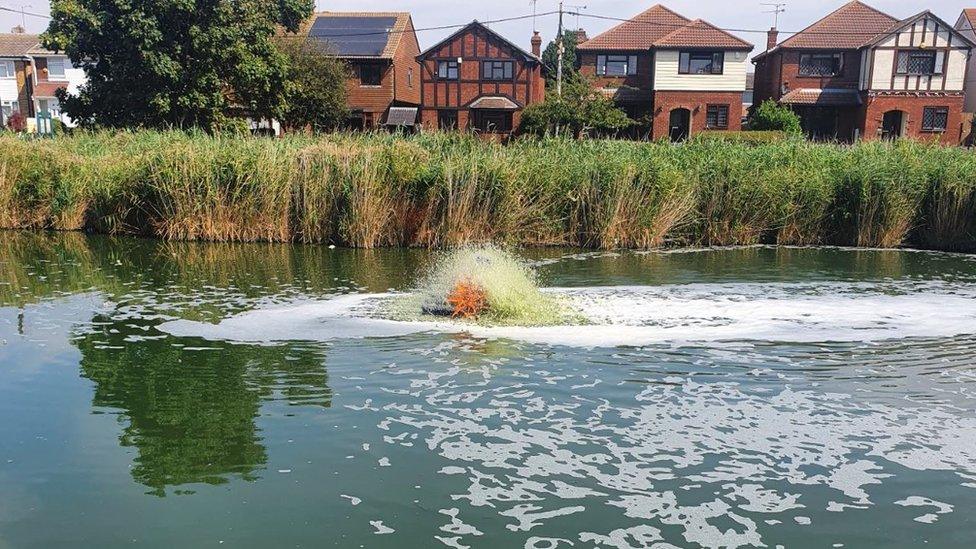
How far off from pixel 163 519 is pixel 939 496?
5.46 meters

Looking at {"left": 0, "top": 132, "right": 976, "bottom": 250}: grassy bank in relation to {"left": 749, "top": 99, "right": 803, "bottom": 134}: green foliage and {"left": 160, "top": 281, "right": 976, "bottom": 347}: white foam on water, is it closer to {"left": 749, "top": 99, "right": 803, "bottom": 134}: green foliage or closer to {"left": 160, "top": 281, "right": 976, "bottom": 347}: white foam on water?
{"left": 160, "top": 281, "right": 976, "bottom": 347}: white foam on water

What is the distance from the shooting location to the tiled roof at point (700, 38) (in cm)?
4538

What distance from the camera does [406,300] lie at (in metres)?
12.2

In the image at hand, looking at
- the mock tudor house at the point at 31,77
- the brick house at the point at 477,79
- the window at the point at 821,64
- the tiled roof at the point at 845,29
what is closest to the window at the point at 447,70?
the brick house at the point at 477,79

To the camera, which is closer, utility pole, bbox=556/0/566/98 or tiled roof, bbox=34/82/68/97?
utility pole, bbox=556/0/566/98

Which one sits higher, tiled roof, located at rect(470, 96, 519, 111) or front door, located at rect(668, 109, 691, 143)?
tiled roof, located at rect(470, 96, 519, 111)

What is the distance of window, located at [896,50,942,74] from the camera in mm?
45312

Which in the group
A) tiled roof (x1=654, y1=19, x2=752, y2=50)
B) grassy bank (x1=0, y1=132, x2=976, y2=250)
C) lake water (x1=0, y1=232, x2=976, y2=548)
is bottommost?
lake water (x1=0, y1=232, x2=976, y2=548)

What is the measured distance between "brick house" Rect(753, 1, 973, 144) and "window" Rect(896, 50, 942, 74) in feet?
0.17

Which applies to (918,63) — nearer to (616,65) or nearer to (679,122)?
(679,122)

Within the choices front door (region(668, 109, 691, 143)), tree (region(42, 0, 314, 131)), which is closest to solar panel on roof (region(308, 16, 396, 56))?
tree (region(42, 0, 314, 131))

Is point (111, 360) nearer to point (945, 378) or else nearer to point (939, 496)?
point (939, 496)

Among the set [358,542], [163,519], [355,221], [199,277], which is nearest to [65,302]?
[199,277]

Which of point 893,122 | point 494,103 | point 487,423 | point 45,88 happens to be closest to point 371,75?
point 494,103
